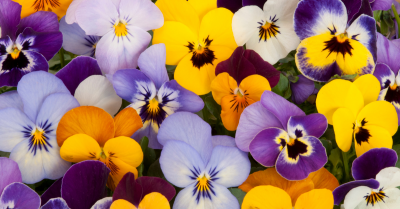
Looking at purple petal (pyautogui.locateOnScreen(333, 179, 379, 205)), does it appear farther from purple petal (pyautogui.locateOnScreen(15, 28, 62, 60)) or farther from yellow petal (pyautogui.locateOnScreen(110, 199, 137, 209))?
purple petal (pyautogui.locateOnScreen(15, 28, 62, 60))

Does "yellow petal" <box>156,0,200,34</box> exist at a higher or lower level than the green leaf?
higher

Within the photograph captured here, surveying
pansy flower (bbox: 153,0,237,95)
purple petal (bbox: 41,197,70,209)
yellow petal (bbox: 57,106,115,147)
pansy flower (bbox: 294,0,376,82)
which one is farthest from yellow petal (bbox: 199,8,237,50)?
purple petal (bbox: 41,197,70,209)

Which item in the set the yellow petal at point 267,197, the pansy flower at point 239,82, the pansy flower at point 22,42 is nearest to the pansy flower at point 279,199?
the yellow petal at point 267,197

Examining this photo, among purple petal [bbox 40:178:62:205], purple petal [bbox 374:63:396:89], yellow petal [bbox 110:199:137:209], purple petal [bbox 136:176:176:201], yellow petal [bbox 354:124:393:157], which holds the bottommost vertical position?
yellow petal [bbox 110:199:137:209]

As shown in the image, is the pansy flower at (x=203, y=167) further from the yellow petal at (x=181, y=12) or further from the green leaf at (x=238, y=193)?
the yellow petal at (x=181, y=12)

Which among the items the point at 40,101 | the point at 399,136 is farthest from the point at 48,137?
the point at 399,136

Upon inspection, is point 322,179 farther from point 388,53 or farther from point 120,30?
point 120,30

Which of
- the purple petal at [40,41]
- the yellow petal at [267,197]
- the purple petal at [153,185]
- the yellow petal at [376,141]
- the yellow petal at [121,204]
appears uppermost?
the purple petal at [40,41]
